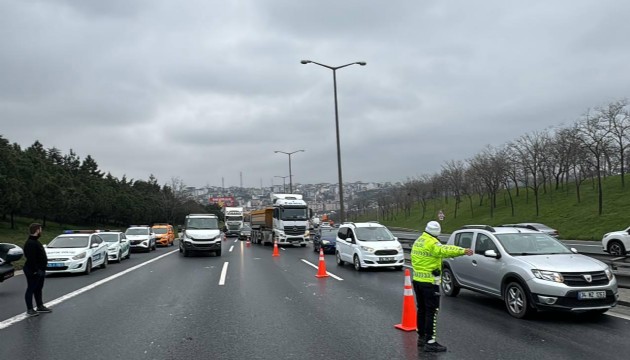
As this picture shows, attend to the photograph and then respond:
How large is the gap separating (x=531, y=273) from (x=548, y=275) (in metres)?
0.27

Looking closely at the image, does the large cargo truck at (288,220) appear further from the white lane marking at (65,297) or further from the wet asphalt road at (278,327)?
the wet asphalt road at (278,327)

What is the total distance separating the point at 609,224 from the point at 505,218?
16631 mm

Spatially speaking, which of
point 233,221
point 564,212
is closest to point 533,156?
point 564,212

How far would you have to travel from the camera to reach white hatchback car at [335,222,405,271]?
684 inches

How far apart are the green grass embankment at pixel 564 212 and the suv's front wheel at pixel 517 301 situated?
32.2 meters

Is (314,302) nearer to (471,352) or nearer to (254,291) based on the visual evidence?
(254,291)

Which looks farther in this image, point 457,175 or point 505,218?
point 457,175

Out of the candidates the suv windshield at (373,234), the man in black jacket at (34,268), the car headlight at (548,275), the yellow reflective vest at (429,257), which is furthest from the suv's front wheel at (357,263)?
the yellow reflective vest at (429,257)

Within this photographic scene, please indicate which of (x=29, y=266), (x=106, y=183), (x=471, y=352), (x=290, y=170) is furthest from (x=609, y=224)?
(x=106, y=183)

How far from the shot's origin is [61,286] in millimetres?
14633

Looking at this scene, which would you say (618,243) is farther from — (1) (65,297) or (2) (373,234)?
(1) (65,297)

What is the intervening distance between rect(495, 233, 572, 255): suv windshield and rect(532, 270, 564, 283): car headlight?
95 centimetres

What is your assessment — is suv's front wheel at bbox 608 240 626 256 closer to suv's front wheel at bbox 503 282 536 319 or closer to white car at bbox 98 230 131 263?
suv's front wheel at bbox 503 282 536 319

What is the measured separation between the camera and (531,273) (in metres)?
8.72
